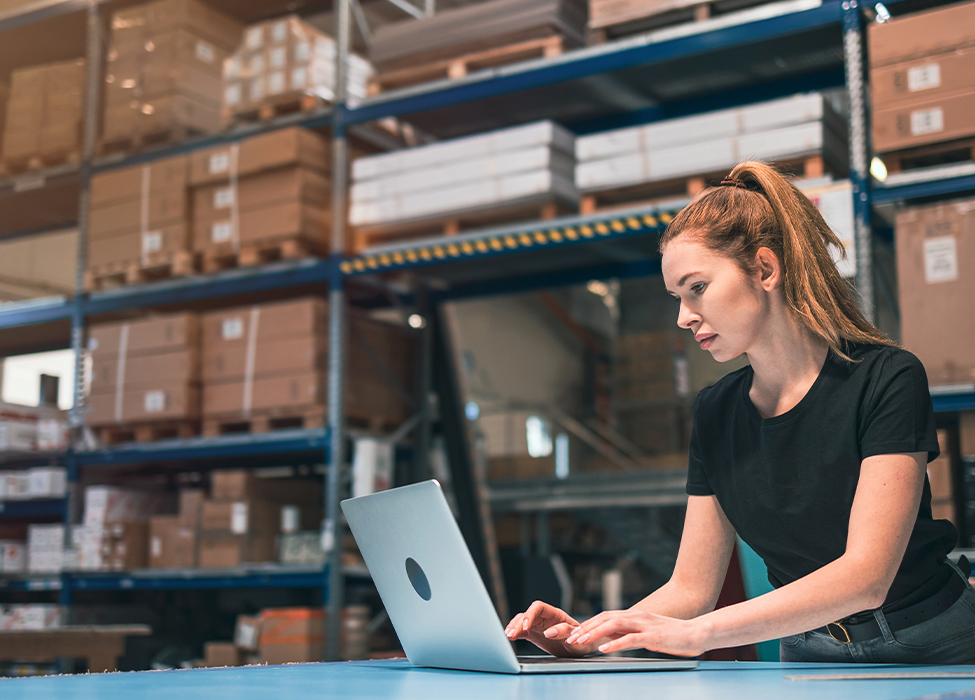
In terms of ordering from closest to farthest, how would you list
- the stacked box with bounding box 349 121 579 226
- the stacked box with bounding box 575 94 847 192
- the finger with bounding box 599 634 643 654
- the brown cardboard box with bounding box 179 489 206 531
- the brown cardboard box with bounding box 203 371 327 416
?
the finger with bounding box 599 634 643 654, the stacked box with bounding box 575 94 847 192, the stacked box with bounding box 349 121 579 226, the brown cardboard box with bounding box 203 371 327 416, the brown cardboard box with bounding box 179 489 206 531

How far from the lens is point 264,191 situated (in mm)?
6395

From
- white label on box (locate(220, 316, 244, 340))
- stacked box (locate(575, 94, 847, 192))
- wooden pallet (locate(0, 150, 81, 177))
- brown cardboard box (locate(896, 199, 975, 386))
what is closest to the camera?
brown cardboard box (locate(896, 199, 975, 386))

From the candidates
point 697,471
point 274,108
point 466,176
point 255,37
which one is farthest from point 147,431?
point 697,471

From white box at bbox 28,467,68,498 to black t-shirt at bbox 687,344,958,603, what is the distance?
6306mm

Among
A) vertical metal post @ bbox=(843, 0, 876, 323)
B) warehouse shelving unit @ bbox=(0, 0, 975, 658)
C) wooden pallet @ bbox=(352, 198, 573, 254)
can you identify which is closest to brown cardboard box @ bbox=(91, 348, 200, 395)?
warehouse shelving unit @ bbox=(0, 0, 975, 658)

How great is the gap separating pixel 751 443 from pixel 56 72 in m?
7.12

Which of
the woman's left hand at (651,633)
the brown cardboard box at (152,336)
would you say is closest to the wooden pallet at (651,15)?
the brown cardboard box at (152,336)

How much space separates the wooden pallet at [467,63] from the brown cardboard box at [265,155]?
0.52m

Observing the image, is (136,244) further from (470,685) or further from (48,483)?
(470,685)

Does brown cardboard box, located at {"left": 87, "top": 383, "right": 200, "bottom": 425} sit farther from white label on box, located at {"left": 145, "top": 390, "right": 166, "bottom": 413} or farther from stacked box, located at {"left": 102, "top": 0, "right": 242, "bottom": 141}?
stacked box, located at {"left": 102, "top": 0, "right": 242, "bottom": 141}

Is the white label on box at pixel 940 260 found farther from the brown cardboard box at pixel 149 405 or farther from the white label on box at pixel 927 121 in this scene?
the brown cardboard box at pixel 149 405

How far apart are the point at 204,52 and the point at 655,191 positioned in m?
3.46

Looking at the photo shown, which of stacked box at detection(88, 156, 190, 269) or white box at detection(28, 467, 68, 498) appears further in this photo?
white box at detection(28, 467, 68, 498)

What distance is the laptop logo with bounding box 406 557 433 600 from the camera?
69.6 inches
